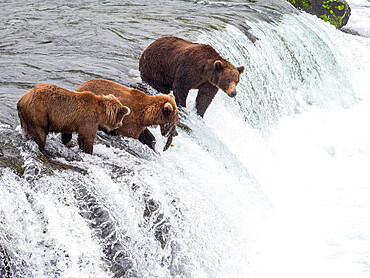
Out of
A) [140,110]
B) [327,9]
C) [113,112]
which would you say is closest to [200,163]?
[140,110]

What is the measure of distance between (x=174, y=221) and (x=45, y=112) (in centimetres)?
127

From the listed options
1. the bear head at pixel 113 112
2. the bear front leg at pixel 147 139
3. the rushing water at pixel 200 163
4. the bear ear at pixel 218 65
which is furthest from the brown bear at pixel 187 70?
the bear head at pixel 113 112

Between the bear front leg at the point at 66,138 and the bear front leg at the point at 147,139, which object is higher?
the bear front leg at the point at 66,138

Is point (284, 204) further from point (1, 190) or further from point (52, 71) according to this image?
point (1, 190)

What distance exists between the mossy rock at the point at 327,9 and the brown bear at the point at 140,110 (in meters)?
11.6

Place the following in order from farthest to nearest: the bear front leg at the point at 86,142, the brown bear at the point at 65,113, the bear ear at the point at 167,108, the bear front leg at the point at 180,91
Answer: the bear front leg at the point at 180,91 → the bear ear at the point at 167,108 → the bear front leg at the point at 86,142 → the brown bear at the point at 65,113

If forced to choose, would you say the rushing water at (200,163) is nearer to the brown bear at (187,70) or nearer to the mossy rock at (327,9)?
the brown bear at (187,70)

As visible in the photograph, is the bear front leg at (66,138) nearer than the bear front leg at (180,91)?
Yes

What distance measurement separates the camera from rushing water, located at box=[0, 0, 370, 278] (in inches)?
143

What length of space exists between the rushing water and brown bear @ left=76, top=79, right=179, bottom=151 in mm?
226

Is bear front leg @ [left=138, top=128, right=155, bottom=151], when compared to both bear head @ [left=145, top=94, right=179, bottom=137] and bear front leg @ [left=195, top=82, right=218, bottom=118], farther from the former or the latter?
bear front leg @ [left=195, top=82, right=218, bottom=118]

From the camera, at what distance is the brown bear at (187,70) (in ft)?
18.4

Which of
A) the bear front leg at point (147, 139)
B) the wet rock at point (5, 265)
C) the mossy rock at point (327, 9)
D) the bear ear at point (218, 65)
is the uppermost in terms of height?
the bear ear at point (218, 65)

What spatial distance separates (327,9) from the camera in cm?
1530
